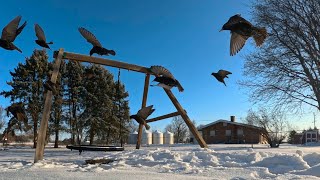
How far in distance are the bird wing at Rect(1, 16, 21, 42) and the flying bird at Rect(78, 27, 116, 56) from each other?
1386 millimetres

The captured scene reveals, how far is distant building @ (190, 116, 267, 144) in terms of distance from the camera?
143 ft

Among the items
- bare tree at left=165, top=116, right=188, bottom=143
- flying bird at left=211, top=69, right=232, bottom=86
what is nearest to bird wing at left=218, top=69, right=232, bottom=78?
flying bird at left=211, top=69, right=232, bottom=86

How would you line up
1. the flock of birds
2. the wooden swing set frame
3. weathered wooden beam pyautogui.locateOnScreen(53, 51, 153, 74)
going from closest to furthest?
the flock of birds → the wooden swing set frame → weathered wooden beam pyautogui.locateOnScreen(53, 51, 153, 74)

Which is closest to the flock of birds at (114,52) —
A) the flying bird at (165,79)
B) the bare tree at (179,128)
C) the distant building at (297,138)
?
the flying bird at (165,79)

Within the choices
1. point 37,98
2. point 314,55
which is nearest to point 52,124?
point 37,98

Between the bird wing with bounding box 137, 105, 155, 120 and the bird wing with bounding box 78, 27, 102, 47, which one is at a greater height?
the bird wing with bounding box 78, 27, 102, 47

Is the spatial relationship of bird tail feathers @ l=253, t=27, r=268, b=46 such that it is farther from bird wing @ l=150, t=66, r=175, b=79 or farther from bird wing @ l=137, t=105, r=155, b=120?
bird wing @ l=150, t=66, r=175, b=79

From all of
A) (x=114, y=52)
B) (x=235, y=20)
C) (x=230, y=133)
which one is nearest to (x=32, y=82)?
(x=114, y=52)

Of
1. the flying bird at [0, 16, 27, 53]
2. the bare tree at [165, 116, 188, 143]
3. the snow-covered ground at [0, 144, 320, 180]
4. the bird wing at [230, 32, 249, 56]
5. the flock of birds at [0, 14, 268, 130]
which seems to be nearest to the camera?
the snow-covered ground at [0, 144, 320, 180]

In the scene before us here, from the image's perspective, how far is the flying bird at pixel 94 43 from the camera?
857cm

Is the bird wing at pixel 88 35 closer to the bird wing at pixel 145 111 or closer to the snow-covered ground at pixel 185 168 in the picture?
the bird wing at pixel 145 111

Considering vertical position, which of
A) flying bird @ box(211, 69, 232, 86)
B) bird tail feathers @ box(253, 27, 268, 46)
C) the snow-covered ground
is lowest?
the snow-covered ground

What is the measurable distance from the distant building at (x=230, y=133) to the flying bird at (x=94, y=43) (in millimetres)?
34727

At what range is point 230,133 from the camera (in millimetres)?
45219
